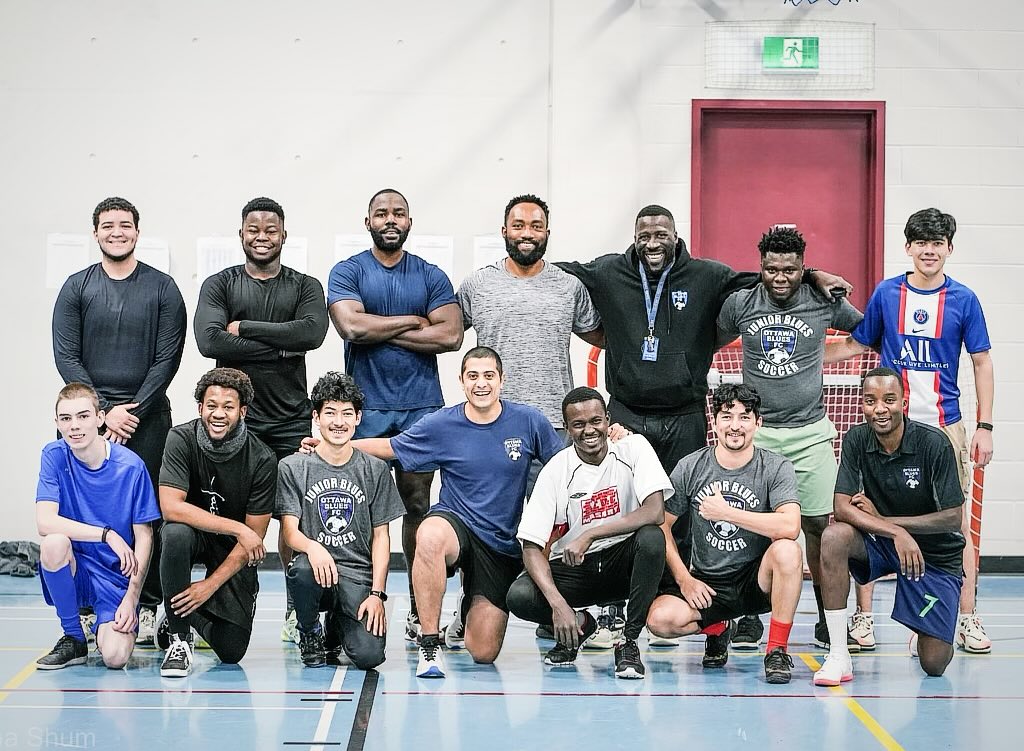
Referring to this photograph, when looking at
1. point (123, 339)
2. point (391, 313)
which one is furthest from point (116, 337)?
point (391, 313)

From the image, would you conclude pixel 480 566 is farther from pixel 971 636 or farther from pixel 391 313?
pixel 971 636

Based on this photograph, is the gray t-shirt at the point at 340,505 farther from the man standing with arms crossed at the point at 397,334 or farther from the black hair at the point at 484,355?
the black hair at the point at 484,355

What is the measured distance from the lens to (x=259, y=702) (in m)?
4.50

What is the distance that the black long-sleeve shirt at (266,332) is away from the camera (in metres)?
5.44

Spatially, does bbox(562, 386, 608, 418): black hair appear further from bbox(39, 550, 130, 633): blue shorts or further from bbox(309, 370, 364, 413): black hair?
bbox(39, 550, 130, 633): blue shorts

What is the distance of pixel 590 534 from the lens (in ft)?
16.5

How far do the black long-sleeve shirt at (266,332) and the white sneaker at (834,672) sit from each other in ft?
8.67

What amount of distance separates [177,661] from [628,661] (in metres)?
1.90

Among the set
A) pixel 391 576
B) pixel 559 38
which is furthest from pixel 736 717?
pixel 559 38

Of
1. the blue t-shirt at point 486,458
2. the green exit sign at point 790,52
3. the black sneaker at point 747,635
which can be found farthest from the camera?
the green exit sign at point 790,52

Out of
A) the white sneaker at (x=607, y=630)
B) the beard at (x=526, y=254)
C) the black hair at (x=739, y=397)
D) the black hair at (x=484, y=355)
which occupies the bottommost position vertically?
the white sneaker at (x=607, y=630)

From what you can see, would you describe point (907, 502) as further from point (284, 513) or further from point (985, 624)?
point (284, 513)

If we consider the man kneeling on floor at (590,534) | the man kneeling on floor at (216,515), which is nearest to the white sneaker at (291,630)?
the man kneeling on floor at (216,515)

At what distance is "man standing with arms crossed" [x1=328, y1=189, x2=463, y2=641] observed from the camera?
561 centimetres
